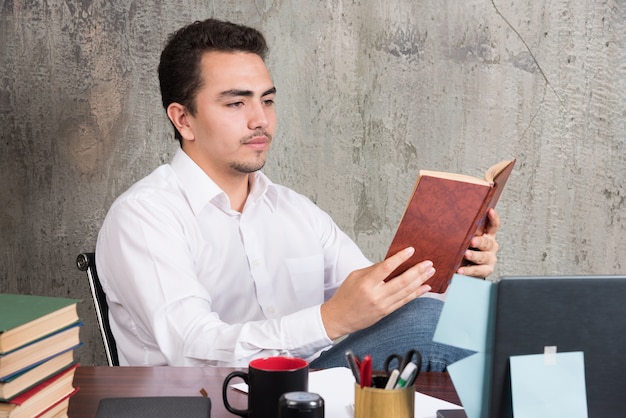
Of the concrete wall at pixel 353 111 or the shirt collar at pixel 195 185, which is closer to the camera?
the shirt collar at pixel 195 185

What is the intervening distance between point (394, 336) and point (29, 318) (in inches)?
32.7

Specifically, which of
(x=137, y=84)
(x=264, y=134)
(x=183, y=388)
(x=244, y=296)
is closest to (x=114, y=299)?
(x=244, y=296)

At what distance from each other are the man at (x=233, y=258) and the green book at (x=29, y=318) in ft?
1.86

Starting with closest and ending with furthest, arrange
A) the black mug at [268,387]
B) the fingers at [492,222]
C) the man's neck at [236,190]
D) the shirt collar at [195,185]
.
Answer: the black mug at [268,387] < the fingers at [492,222] < the shirt collar at [195,185] < the man's neck at [236,190]

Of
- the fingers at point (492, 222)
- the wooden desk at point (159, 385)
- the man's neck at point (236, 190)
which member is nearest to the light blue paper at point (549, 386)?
the wooden desk at point (159, 385)

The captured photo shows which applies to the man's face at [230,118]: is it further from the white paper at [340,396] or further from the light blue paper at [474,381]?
the light blue paper at [474,381]

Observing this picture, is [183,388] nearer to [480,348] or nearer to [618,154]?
[480,348]

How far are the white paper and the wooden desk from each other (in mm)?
30

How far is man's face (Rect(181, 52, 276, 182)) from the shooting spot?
6.52ft

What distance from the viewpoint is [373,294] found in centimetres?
146

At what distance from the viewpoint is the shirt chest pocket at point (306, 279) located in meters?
2.07

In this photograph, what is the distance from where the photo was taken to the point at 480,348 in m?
0.90

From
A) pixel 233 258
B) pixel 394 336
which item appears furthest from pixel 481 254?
pixel 233 258

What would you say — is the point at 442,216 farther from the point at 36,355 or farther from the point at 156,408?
the point at 36,355
